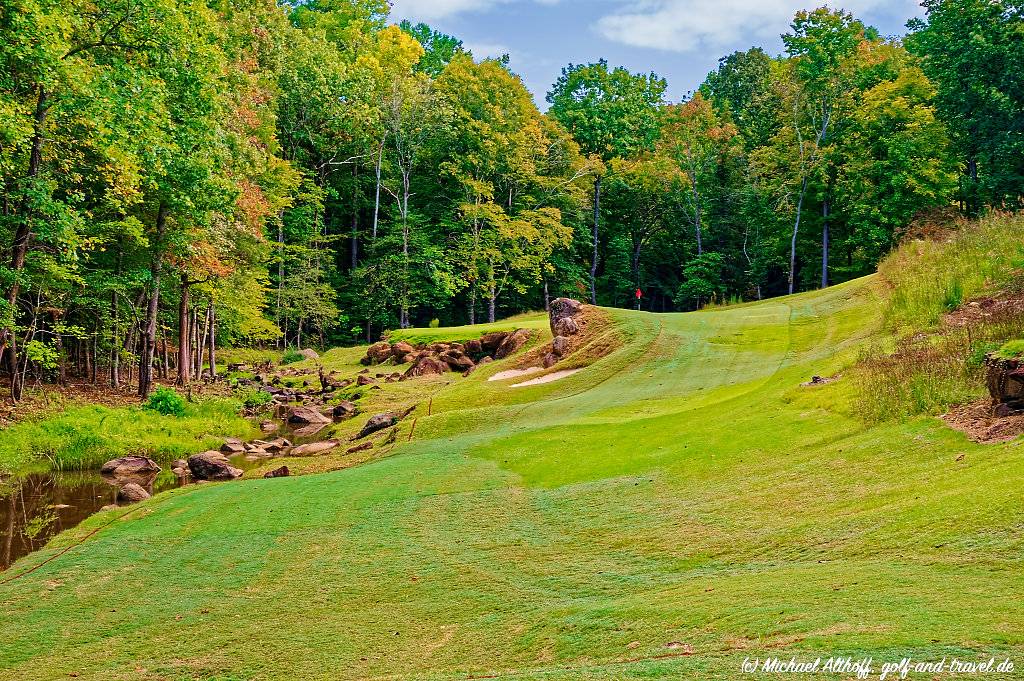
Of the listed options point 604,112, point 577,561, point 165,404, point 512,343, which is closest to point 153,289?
point 165,404

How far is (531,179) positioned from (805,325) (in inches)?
1293

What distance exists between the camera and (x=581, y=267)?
190 ft

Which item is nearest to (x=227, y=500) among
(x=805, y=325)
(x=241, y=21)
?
(x=805, y=325)

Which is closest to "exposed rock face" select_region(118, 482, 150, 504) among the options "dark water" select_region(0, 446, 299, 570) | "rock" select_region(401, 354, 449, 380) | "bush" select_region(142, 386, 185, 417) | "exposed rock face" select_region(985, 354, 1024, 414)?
"dark water" select_region(0, 446, 299, 570)

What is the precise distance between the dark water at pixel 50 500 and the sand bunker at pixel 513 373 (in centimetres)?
A: 751

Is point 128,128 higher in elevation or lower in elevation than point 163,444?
higher

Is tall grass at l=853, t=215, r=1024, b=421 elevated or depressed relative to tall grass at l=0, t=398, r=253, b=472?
elevated

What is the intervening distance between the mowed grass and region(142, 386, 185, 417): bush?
10316 millimetres

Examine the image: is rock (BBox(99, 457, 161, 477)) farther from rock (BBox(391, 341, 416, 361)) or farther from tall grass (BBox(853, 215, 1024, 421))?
rock (BBox(391, 341, 416, 361))

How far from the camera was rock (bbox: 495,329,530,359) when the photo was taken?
29.5 metres

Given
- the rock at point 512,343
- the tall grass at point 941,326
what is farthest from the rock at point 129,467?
the tall grass at point 941,326

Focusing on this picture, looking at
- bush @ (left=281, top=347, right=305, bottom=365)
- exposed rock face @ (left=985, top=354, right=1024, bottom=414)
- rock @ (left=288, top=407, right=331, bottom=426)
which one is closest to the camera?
exposed rock face @ (left=985, top=354, right=1024, bottom=414)

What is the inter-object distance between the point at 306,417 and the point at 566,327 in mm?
9642

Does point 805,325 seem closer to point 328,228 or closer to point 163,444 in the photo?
point 163,444
